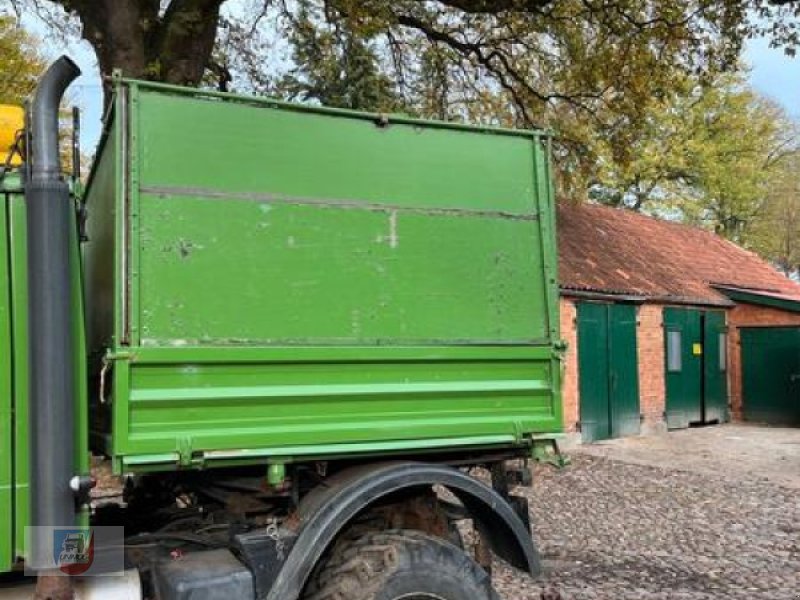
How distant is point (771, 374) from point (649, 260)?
3.61 m

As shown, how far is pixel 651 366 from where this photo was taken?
16.8 m

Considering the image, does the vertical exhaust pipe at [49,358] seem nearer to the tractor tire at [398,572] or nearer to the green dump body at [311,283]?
the green dump body at [311,283]

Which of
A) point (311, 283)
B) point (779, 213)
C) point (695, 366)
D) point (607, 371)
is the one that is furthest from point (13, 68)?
point (779, 213)

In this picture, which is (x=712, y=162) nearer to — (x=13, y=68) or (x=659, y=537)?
(x=13, y=68)

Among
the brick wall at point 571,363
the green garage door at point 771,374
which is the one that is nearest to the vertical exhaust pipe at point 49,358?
the brick wall at point 571,363

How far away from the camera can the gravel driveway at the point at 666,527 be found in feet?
20.4

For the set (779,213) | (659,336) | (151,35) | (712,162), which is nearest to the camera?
(151,35)

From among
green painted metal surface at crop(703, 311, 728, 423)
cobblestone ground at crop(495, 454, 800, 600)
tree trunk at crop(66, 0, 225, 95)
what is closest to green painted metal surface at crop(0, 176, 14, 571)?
cobblestone ground at crop(495, 454, 800, 600)

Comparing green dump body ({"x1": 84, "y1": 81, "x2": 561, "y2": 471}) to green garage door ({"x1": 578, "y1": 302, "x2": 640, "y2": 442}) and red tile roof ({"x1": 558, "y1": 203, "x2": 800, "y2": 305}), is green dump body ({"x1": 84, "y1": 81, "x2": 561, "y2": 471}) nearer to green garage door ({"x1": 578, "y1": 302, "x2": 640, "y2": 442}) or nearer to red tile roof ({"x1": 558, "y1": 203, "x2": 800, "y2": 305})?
red tile roof ({"x1": 558, "y1": 203, "x2": 800, "y2": 305})

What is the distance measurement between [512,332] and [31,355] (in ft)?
6.29

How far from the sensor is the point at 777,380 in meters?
18.3

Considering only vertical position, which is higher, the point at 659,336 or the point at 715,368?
the point at 659,336

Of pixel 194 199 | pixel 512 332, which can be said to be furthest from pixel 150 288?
pixel 512 332

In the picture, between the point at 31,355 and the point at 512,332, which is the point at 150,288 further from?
the point at 512,332
